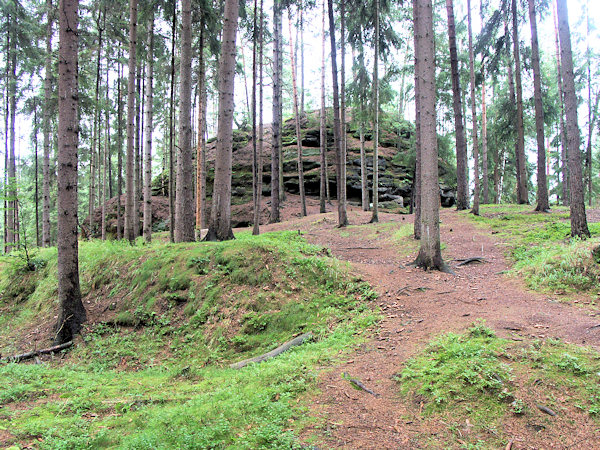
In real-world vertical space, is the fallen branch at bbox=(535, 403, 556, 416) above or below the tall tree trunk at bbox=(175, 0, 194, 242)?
below

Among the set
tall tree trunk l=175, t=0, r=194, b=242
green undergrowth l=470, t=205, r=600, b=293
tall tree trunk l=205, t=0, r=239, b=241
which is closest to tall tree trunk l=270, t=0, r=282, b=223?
tall tree trunk l=175, t=0, r=194, b=242

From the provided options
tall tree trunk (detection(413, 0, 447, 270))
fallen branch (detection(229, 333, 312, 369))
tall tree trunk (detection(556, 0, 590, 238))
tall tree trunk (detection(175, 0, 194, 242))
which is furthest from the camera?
tall tree trunk (detection(175, 0, 194, 242))

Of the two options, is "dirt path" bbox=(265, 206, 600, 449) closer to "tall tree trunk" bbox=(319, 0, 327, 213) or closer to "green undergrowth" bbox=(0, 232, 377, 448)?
"green undergrowth" bbox=(0, 232, 377, 448)

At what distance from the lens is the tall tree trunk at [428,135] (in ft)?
25.8

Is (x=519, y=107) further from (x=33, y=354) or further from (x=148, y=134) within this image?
(x=33, y=354)

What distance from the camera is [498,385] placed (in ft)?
10.7

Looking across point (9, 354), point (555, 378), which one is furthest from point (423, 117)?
point (9, 354)

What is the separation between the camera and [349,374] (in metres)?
4.05

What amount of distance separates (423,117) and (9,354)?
10109 mm

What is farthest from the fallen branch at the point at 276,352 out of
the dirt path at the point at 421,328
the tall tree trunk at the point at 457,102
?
the tall tree trunk at the point at 457,102

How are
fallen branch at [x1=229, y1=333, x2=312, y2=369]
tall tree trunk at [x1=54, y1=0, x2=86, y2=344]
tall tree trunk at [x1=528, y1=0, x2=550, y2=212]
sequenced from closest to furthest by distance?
fallen branch at [x1=229, y1=333, x2=312, y2=369] < tall tree trunk at [x1=54, y1=0, x2=86, y2=344] < tall tree trunk at [x1=528, y1=0, x2=550, y2=212]

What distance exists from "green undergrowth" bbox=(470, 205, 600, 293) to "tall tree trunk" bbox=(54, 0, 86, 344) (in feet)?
30.0

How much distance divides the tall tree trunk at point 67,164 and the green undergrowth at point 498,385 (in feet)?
21.4

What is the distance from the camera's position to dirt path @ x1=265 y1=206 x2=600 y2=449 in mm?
2855
